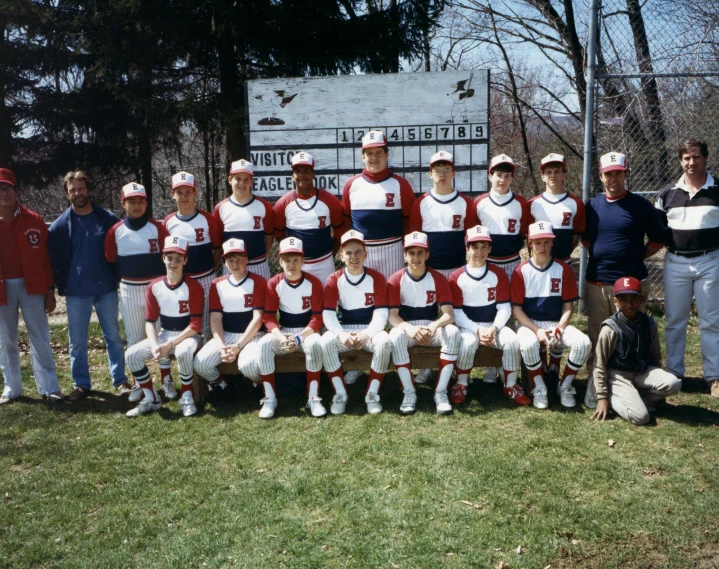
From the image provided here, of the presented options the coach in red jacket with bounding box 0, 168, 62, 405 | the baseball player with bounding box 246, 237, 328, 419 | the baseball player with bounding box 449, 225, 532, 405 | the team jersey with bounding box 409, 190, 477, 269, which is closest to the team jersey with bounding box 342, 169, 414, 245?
the team jersey with bounding box 409, 190, 477, 269

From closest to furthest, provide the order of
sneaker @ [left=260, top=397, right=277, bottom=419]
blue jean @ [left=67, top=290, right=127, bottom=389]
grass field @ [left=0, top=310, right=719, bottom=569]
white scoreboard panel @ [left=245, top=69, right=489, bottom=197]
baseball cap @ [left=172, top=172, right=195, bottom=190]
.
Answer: grass field @ [left=0, top=310, right=719, bottom=569] → sneaker @ [left=260, top=397, right=277, bottom=419] → baseball cap @ [left=172, top=172, right=195, bottom=190] → blue jean @ [left=67, top=290, right=127, bottom=389] → white scoreboard panel @ [left=245, top=69, right=489, bottom=197]

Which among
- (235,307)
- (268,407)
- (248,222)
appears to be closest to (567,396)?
(268,407)

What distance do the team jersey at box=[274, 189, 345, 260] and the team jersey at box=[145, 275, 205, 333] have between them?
989 mm

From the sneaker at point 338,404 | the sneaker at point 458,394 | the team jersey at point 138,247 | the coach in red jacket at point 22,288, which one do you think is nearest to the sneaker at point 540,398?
the sneaker at point 458,394

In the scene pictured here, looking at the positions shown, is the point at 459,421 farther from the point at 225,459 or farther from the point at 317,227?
the point at 317,227

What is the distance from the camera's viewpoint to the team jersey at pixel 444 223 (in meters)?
5.24

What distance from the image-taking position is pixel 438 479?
369 centimetres

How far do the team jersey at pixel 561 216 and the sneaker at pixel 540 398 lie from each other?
A: 120 cm

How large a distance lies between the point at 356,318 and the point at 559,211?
197 centimetres

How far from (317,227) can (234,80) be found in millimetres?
4257

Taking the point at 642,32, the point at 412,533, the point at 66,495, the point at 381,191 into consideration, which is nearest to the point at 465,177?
the point at 381,191

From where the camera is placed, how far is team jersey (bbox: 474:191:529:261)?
5.21 meters

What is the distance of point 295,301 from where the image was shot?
5.08m

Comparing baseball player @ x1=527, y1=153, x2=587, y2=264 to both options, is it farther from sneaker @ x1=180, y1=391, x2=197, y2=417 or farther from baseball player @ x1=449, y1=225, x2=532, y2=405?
sneaker @ x1=180, y1=391, x2=197, y2=417
